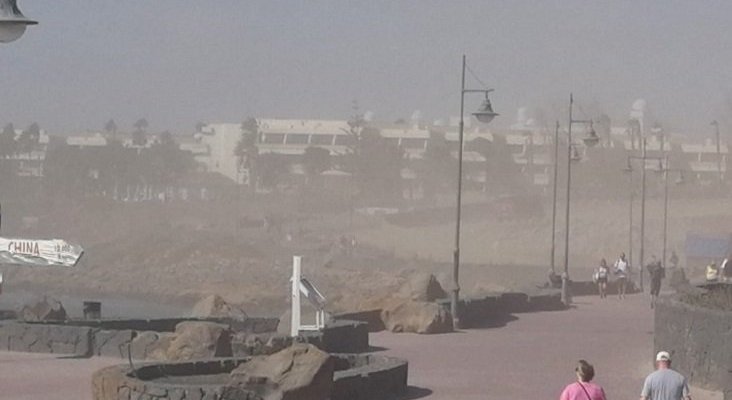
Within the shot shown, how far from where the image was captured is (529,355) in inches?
1035

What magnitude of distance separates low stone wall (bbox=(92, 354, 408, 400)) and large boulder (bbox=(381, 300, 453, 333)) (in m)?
10.1

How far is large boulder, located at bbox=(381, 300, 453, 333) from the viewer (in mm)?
30741

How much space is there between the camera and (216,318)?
2838cm

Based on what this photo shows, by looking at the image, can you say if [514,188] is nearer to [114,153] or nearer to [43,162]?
[114,153]

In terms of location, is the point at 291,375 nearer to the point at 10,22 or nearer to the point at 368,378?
the point at 368,378

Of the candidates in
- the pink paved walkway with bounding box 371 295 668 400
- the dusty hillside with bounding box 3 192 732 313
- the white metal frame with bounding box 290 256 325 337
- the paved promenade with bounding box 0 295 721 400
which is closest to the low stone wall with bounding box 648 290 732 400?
the paved promenade with bounding box 0 295 721 400

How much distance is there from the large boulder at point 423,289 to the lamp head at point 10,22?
24596 mm

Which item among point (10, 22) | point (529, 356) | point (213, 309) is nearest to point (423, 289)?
point (213, 309)

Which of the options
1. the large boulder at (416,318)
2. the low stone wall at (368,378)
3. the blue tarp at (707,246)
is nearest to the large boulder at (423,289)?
the large boulder at (416,318)

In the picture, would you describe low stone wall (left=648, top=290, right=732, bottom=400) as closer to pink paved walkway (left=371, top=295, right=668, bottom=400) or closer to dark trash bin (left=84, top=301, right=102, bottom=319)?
pink paved walkway (left=371, top=295, right=668, bottom=400)

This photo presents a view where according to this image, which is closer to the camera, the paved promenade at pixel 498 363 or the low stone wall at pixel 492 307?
the paved promenade at pixel 498 363

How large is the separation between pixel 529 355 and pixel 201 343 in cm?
709

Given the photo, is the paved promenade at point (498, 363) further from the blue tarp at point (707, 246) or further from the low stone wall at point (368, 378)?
the blue tarp at point (707, 246)

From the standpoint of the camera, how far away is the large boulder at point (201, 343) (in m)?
21.1
